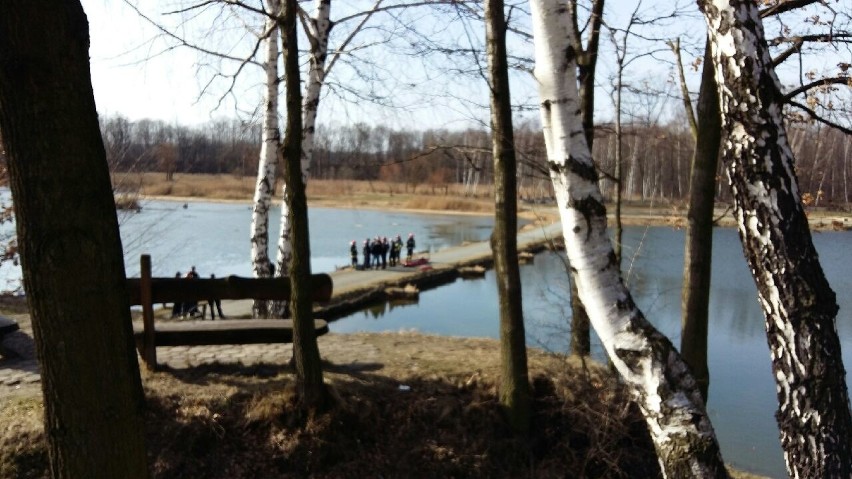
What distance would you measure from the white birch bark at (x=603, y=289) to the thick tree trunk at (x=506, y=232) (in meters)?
2.78

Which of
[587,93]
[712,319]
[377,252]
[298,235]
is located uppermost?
[587,93]

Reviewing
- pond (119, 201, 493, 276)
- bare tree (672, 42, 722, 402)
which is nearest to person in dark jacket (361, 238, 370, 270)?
pond (119, 201, 493, 276)

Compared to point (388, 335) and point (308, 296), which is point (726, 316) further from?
point (308, 296)

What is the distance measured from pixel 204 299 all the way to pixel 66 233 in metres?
4.10

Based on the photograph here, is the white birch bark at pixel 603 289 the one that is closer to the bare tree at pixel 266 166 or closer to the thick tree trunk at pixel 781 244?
the thick tree trunk at pixel 781 244

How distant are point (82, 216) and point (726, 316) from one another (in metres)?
18.3

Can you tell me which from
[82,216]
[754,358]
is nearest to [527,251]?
[754,358]

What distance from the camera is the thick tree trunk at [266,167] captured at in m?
9.56

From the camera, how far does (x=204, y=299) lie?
6387 millimetres

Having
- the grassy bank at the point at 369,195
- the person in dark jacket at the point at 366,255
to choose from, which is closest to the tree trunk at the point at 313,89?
the person in dark jacket at the point at 366,255

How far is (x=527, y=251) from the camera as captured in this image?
3212cm

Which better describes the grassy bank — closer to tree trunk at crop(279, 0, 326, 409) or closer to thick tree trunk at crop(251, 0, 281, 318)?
thick tree trunk at crop(251, 0, 281, 318)

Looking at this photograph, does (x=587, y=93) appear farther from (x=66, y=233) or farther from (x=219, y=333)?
(x=66, y=233)

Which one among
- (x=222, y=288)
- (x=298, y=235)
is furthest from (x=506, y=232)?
(x=222, y=288)
